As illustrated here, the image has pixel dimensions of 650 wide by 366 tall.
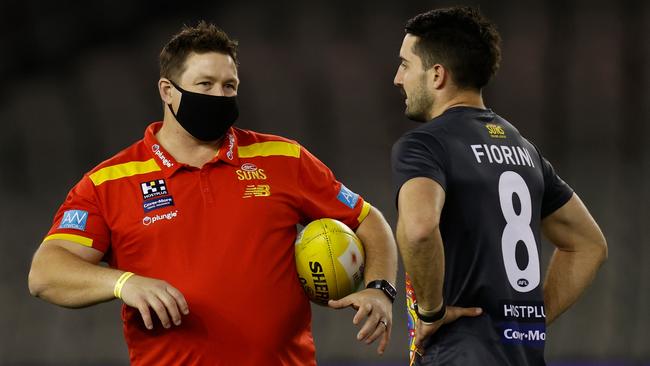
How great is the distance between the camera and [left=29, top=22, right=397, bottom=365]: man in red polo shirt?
338cm

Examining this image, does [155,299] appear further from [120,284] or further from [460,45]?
[460,45]

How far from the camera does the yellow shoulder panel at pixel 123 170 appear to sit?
11.5 ft

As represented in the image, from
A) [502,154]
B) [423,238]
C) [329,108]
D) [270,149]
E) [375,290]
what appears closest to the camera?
[423,238]

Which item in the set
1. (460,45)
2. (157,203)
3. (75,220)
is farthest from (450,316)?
(75,220)

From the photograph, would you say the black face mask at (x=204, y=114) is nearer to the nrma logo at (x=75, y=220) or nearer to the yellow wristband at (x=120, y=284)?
the nrma logo at (x=75, y=220)

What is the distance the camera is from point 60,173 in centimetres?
868

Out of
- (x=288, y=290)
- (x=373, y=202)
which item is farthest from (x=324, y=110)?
(x=288, y=290)

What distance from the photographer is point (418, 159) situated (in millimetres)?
2969

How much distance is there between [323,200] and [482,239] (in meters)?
0.83

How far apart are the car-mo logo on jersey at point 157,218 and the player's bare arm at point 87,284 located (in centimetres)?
20

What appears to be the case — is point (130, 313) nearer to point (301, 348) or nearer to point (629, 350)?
point (301, 348)

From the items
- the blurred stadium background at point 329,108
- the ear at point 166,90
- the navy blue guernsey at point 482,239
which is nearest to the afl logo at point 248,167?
the ear at point 166,90

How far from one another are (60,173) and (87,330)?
1.44 m

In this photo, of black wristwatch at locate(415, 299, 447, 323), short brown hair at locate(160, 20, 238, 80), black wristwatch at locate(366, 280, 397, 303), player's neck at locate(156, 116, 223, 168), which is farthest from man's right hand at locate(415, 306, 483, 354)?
short brown hair at locate(160, 20, 238, 80)
